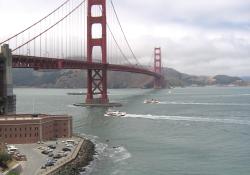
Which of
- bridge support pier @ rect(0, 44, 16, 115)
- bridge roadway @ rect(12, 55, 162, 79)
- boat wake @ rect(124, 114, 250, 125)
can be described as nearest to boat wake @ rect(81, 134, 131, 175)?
bridge support pier @ rect(0, 44, 16, 115)

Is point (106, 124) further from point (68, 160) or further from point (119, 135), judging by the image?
point (68, 160)

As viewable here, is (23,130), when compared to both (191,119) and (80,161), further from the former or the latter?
(191,119)

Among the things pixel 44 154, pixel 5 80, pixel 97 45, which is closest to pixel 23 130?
pixel 44 154

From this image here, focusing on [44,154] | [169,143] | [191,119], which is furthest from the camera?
[191,119]

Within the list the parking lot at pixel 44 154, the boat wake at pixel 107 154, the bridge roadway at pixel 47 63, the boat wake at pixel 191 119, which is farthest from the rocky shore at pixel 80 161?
the boat wake at pixel 191 119

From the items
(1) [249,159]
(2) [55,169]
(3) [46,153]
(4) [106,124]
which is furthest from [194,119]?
(2) [55,169]
